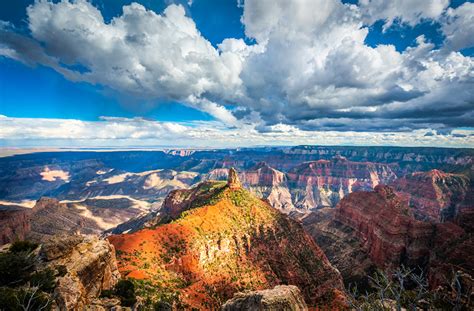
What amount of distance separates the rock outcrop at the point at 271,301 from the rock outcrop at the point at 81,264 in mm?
20715

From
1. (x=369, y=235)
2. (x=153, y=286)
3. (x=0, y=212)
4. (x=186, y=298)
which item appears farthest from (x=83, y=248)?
(x=0, y=212)

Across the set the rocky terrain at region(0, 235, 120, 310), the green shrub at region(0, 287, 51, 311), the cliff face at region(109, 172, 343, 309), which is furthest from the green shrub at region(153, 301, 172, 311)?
the green shrub at region(0, 287, 51, 311)

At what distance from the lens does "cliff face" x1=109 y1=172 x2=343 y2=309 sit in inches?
2547

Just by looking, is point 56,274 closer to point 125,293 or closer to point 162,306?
point 125,293

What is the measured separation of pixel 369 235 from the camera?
16125cm

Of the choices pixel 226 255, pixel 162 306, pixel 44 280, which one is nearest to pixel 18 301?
pixel 44 280

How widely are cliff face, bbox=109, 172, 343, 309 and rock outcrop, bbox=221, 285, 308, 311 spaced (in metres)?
16.9

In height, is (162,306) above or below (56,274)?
below

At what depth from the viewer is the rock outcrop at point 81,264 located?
1068 inches

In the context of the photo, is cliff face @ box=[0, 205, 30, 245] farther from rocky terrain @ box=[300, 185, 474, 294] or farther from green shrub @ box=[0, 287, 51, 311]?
rocky terrain @ box=[300, 185, 474, 294]

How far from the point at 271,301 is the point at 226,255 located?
48.8 metres

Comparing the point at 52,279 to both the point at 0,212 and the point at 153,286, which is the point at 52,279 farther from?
the point at 0,212

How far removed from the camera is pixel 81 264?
35.0 m

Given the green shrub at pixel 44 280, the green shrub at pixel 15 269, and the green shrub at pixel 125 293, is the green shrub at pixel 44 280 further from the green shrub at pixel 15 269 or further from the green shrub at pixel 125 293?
the green shrub at pixel 125 293
